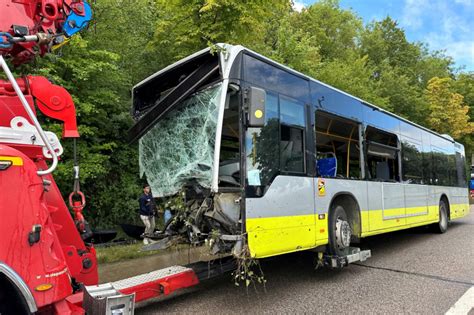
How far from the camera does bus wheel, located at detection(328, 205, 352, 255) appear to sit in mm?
6086

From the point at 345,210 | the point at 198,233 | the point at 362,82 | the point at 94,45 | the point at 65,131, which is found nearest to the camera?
the point at 65,131

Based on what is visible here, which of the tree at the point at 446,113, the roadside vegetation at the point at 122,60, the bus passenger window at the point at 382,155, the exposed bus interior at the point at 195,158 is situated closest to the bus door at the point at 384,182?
the bus passenger window at the point at 382,155

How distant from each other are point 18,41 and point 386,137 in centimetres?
736

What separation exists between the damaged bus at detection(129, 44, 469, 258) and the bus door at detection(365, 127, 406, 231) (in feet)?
0.19

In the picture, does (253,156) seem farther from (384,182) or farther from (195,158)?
(384,182)

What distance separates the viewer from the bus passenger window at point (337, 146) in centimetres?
666

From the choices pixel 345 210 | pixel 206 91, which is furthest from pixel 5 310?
pixel 345 210

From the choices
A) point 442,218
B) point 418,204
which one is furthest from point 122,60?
point 442,218

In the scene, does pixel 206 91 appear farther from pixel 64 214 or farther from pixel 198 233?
pixel 64 214

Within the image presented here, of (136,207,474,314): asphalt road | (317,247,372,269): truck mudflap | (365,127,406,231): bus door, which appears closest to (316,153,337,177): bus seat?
(365,127,406,231): bus door

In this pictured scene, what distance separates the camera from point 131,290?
4316mm

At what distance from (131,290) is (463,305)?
14.1 feet

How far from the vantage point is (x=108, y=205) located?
443 inches

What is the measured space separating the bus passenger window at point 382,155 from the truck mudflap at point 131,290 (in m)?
4.38
